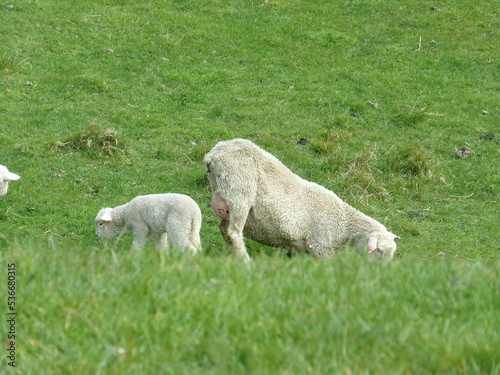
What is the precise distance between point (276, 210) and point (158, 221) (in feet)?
4.13

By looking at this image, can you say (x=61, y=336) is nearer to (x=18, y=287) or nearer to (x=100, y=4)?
(x=18, y=287)

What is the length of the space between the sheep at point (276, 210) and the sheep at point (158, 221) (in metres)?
0.30

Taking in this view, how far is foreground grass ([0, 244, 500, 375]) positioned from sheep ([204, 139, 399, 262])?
10.2 feet

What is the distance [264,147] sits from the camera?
41.2ft

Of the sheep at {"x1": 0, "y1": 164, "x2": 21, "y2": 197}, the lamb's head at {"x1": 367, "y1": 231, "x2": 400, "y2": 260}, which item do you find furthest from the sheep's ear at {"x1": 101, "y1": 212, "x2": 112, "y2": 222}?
the lamb's head at {"x1": 367, "y1": 231, "x2": 400, "y2": 260}

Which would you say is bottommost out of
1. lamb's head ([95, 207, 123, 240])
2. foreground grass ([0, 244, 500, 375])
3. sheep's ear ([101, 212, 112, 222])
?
lamb's head ([95, 207, 123, 240])

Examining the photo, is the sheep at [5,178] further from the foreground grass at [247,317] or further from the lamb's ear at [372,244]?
the foreground grass at [247,317]

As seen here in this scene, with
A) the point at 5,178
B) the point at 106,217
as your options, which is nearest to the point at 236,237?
the point at 106,217

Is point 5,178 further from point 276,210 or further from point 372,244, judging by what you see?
point 372,244

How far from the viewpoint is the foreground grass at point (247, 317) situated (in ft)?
12.5

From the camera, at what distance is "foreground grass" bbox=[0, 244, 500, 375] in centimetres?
382

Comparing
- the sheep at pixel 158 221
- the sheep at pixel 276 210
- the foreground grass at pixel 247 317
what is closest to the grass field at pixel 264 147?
the foreground grass at pixel 247 317

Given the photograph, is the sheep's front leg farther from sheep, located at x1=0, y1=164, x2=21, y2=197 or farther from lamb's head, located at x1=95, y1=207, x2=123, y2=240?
sheep, located at x1=0, y1=164, x2=21, y2=197

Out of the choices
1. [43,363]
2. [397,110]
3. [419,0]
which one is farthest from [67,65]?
[43,363]
